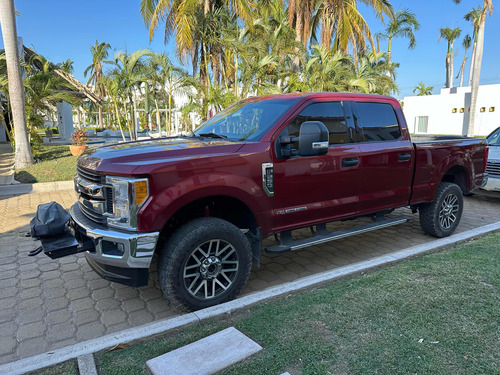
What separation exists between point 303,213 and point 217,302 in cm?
129

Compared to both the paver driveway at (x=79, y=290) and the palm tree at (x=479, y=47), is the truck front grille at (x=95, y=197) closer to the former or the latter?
the paver driveway at (x=79, y=290)

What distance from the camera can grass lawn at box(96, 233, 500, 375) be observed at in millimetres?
2527

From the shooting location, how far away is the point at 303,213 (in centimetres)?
403

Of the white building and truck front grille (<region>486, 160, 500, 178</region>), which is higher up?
the white building

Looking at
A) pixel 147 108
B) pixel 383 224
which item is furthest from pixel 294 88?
pixel 383 224

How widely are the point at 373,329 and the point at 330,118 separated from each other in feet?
7.76

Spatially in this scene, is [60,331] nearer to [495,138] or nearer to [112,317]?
[112,317]

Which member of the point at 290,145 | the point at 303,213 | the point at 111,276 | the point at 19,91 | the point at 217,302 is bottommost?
the point at 217,302

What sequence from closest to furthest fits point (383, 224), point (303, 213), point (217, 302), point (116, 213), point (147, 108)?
point (116, 213) < point (217, 302) < point (303, 213) < point (383, 224) < point (147, 108)

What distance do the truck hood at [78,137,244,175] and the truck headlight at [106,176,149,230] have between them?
0.09m

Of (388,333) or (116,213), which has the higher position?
(116,213)

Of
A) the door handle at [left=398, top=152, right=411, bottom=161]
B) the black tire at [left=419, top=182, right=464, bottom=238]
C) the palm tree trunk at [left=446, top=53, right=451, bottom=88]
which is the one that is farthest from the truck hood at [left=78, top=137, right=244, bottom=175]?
the palm tree trunk at [left=446, top=53, right=451, bottom=88]

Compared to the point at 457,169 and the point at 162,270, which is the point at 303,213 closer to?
the point at 162,270

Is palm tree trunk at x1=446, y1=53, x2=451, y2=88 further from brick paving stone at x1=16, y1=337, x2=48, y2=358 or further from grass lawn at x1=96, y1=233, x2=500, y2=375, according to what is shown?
brick paving stone at x1=16, y1=337, x2=48, y2=358
